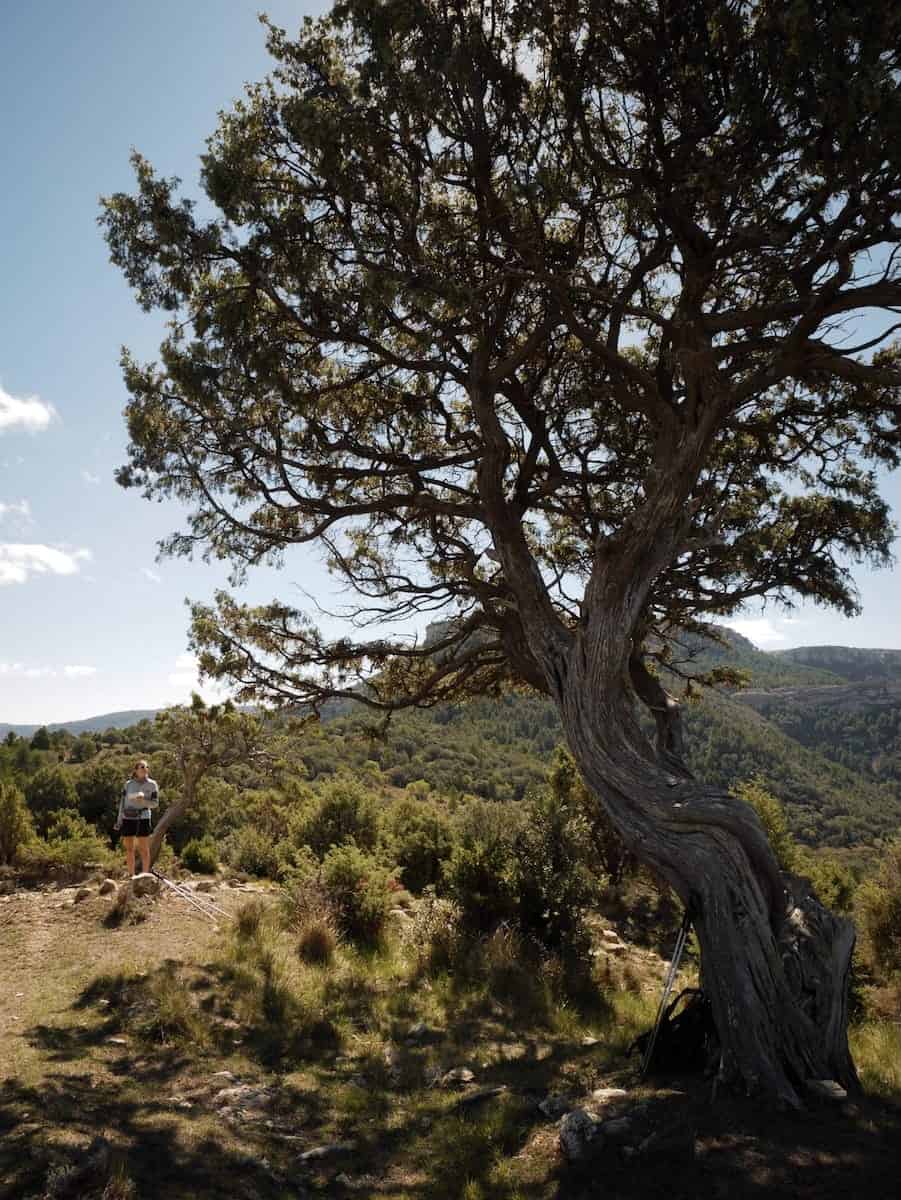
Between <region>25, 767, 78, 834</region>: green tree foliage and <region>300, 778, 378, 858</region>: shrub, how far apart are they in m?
6.69

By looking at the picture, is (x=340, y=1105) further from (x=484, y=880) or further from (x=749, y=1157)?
(x=484, y=880)

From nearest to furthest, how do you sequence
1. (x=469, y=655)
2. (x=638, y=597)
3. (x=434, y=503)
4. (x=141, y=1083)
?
(x=141, y=1083), (x=638, y=597), (x=434, y=503), (x=469, y=655)

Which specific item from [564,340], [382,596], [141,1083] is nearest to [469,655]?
[382,596]

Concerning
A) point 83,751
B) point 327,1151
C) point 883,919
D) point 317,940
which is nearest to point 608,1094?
point 327,1151

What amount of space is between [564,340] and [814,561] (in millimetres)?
3985

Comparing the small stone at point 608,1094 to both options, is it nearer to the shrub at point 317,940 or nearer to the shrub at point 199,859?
the shrub at point 317,940

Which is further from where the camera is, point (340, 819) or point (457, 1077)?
point (340, 819)

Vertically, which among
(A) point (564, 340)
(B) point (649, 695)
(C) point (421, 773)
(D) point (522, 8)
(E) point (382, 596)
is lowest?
(C) point (421, 773)

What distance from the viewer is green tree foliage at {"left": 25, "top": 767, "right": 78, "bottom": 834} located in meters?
18.5

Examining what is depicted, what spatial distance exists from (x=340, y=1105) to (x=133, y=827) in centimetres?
642

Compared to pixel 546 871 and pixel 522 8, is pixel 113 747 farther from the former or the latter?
pixel 522 8

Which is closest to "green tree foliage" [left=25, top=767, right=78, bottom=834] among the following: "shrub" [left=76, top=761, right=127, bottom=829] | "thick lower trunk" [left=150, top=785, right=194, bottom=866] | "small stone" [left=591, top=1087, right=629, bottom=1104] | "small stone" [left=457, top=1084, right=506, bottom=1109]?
"shrub" [left=76, top=761, right=127, bottom=829]

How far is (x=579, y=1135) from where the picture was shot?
399 cm

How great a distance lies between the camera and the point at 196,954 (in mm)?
7805
